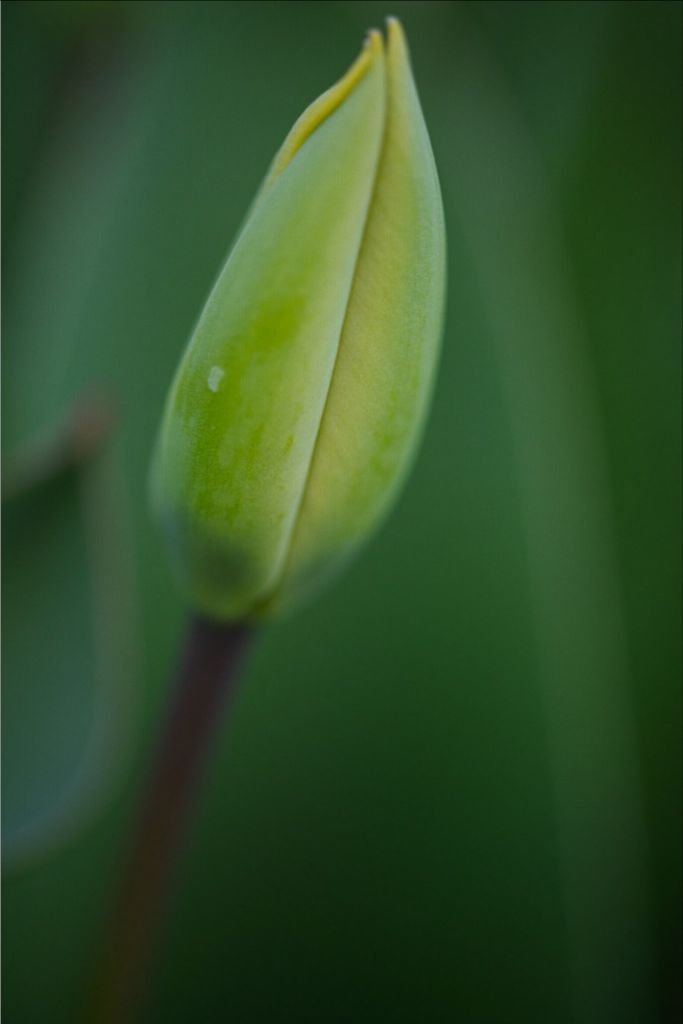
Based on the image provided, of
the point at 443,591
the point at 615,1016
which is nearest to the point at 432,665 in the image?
the point at 443,591

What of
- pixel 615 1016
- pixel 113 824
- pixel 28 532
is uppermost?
pixel 28 532

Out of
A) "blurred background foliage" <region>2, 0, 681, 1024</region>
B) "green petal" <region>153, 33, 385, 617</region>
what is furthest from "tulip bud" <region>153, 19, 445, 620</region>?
"blurred background foliage" <region>2, 0, 681, 1024</region>

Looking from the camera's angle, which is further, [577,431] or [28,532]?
[577,431]

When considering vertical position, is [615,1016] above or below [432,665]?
below

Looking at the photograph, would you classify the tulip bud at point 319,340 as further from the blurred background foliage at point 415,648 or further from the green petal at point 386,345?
the blurred background foliage at point 415,648

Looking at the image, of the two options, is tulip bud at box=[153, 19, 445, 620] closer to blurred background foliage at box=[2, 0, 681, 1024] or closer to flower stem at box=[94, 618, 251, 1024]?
flower stem at box=[94, 618, 251, 1024]

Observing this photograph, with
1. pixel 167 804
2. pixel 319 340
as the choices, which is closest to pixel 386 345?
pixel 319 340

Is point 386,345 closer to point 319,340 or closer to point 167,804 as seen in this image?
point 319,340

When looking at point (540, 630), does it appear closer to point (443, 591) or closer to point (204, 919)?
point (443, 591)
